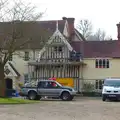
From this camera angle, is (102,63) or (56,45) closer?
(56,45)

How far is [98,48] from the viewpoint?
60.1 m

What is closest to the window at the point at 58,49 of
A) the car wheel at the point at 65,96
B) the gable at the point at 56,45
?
the gable at the point at 56,45

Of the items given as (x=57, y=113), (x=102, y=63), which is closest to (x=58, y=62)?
(x=102, y=63)

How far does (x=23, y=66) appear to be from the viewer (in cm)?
6000

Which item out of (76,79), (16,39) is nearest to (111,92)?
(16,39)

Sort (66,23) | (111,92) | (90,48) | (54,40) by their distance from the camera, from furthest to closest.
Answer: (66,23) < (90,48) < (54,40) < (111,92)

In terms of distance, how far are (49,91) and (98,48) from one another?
71.5 feet

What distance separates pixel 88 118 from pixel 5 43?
1930cm

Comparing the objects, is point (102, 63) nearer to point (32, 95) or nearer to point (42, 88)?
point (42, 88)

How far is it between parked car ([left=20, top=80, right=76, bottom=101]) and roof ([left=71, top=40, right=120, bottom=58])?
1952 centimetres

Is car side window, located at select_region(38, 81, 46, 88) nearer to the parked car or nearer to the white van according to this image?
the parked car

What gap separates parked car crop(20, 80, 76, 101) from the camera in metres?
39.7

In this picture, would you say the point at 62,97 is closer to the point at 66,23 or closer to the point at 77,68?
the point at 77,68

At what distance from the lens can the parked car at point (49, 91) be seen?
39.7 meters
